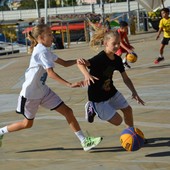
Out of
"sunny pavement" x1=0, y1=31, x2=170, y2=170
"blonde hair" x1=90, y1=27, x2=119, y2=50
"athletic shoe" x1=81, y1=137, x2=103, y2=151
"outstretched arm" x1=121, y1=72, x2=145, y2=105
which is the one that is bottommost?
"sunny pavement" x1=0, y1=31, x2=170, y2=170

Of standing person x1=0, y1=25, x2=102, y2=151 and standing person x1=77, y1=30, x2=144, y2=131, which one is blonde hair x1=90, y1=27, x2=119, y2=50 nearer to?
standing person x1=77, y1=30, x2=144, y2=131

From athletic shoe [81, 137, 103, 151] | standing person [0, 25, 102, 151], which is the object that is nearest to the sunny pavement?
athletic shoe [81, 137, 103, 151]

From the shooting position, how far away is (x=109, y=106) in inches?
301

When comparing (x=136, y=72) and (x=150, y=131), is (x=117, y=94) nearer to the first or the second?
(x=150, y=131)

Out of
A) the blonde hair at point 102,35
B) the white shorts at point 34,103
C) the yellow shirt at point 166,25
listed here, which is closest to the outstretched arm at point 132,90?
the blonde hair at point 102,35

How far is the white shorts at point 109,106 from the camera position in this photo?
7.59m

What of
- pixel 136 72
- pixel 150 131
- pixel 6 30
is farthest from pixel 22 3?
pixel 150 131

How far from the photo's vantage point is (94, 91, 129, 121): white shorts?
759 cm

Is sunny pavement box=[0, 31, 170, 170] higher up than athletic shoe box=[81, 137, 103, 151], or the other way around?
athletic shoe box=[81, 137, 103, 151]

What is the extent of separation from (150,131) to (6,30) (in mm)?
37905

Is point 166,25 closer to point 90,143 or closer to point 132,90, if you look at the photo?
point 132,90

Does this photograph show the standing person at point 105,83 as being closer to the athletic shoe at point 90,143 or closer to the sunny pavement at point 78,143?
the athletic shoe at point 90,143

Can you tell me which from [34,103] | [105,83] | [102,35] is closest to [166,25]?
[102,35]

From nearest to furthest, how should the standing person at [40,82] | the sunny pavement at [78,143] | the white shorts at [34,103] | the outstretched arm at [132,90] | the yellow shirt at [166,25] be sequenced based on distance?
the sunny pavement at [78,143] → the standing person at [40,82] → the white shorts at [34,103] → the outstretched arm at [132,90] → the yellow shirt at [166,25]
